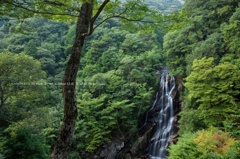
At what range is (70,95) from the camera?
2418mm

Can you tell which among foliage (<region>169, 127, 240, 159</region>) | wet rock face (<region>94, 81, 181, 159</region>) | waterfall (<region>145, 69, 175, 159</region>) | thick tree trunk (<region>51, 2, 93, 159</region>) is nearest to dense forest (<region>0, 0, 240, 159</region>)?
foliage (<region>169, 127, 240, 159</region>)

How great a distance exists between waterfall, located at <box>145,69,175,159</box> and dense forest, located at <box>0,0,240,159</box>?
129cm

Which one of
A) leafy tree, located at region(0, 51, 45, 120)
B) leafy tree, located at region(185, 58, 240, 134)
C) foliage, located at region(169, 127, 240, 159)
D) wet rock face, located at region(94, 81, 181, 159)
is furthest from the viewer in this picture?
wet rock face, located at region(94, 81, 181, 159)

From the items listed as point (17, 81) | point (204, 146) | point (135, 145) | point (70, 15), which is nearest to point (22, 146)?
point (17, 81)

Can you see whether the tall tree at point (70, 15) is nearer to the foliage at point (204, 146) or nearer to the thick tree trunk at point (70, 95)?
the thick tree trunk at point (70, 95)

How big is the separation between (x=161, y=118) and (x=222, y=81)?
7.09 m

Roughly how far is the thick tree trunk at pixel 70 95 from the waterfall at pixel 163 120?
12.1m

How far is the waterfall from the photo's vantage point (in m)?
13.1

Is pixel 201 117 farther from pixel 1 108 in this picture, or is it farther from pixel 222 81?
pixel 1 108

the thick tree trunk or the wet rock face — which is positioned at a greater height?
the thick tree trunk

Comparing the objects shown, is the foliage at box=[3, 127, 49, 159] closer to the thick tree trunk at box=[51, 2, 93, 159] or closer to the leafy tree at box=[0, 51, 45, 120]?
the leafy tree at box=[0, 51, 45, 120]

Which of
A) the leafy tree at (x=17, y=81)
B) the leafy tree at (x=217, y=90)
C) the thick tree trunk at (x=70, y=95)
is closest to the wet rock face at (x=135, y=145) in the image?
the leafy tree at (x=217, y=90)

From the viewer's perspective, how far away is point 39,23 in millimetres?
28328

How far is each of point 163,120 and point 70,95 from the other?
44.8 ft
